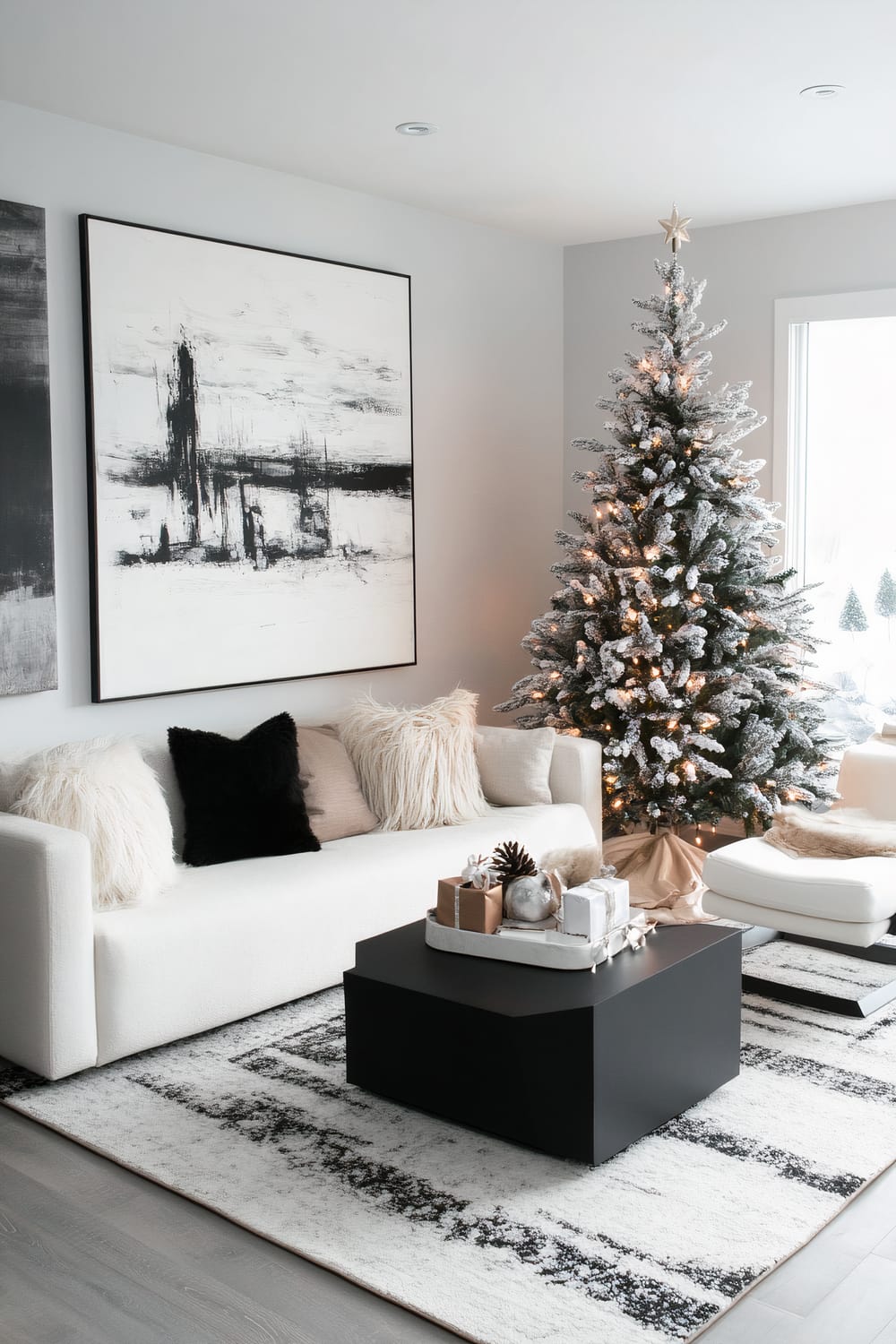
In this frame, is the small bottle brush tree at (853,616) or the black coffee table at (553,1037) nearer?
the black coffee table at (553,1037)

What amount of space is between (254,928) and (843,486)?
11.1 feet

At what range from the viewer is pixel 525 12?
3174 mm

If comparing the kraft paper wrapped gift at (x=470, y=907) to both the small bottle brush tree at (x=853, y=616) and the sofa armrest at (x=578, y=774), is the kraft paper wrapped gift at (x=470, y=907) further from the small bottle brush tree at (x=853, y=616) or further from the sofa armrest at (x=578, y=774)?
the small bottle brush tree at (x=853, y=616)

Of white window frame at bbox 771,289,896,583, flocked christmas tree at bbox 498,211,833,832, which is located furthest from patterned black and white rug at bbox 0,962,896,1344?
white window frame at bbox 771,289,896,583

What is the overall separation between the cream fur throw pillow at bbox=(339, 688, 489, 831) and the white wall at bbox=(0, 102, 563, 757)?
0.47 m

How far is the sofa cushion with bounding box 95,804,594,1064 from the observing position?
129 inches

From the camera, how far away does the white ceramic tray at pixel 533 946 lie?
2969 millimetres

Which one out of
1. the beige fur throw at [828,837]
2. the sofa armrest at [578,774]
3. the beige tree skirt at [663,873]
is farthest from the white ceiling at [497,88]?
the beige tree skirt at [663,873]

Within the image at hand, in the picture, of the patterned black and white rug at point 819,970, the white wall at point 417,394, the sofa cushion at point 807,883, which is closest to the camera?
the sofa cushion at point 807,883

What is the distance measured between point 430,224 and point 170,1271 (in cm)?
430

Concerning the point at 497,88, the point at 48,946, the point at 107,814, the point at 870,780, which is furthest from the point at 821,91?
the point at 48,946

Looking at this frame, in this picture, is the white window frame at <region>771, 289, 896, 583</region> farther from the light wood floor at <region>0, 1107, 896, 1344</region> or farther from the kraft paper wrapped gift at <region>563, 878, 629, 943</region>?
the light wood floor at <region>0, 1107, 896, 1344</region>

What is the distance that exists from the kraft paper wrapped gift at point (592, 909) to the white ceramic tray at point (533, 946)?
2 centimetres

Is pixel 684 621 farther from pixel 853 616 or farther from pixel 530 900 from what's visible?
pixel 530 900
